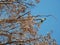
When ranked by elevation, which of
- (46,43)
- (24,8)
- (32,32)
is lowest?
(46,43)

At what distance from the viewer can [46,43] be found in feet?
9.76

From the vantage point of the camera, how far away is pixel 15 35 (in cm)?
279

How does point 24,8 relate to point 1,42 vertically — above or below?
above

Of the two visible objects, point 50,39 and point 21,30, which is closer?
point 21,30

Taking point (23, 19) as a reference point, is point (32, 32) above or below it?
below

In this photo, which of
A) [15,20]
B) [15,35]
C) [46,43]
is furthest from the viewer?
[46,43]

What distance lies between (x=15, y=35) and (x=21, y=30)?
13cm

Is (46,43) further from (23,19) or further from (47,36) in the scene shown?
(23,19)

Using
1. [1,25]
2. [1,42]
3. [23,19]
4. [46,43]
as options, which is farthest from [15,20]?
[46,43]

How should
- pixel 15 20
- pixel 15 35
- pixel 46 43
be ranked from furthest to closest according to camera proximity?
pixel 46 43 → pixel 15 35 → pixel 15 20

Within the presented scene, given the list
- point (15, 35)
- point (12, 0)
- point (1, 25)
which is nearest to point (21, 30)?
point (15, 35)

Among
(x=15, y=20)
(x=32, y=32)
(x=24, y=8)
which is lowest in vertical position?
(x=32, y=32)

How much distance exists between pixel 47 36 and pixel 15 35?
0.64m

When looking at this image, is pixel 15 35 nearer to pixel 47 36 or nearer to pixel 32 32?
pixel 32 32
